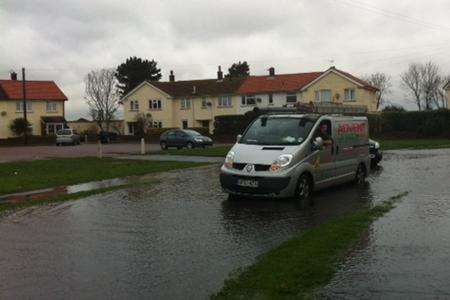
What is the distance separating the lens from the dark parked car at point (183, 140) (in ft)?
135

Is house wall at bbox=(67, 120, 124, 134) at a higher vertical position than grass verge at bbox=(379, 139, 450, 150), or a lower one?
higher

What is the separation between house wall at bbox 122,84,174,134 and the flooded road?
201ft

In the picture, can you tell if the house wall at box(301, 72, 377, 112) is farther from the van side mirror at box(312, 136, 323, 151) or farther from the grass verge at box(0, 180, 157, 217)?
the van side mirror at box(312, 136, 323, 151)

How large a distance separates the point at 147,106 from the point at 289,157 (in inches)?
2600

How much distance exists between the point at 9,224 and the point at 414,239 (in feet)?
21.2

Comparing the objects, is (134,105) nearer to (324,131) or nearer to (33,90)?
(33,90)

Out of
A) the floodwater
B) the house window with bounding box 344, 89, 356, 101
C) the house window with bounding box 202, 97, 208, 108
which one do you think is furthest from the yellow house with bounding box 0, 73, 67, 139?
the floodwater

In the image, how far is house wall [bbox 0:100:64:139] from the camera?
73.0m

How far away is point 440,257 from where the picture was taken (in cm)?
720

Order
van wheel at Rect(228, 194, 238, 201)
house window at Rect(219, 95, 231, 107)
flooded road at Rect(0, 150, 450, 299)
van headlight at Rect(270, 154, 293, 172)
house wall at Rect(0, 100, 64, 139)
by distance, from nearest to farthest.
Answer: flooded road at Rect(0, 150, 450, 299) < van headlight at Rect(270, 154, 293, 172) < van wheel at Rect(228, 194, 238, 201) < house window at Rect(219, 95, 231, 107) < house wall at Rect(0, 100, 64, 139)

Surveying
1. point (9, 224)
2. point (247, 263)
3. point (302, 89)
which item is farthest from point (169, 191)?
point (302, 89)

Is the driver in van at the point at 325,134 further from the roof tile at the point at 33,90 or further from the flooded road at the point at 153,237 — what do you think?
the roof tile at the point at 33,90

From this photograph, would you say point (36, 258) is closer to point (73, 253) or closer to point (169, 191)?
point (73, 253)

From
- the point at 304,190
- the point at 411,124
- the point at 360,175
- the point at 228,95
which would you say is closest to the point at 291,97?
the point at 228,95
